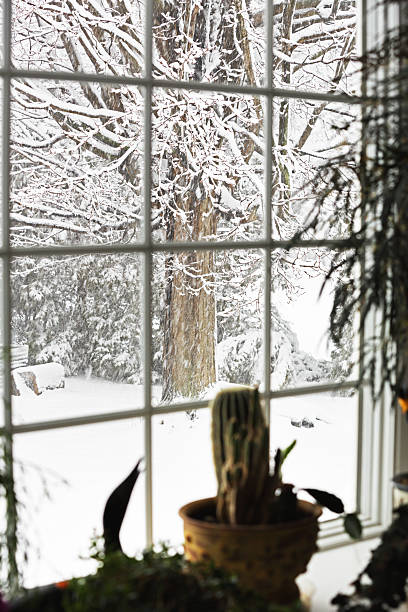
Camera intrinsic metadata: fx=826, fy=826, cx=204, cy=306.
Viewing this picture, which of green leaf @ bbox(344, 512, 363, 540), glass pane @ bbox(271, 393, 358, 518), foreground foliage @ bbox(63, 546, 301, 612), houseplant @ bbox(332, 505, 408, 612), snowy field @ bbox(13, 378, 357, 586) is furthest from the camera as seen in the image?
glass pane @ bbox(271, 393, 358, 518)

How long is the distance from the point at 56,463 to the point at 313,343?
234 centimetres

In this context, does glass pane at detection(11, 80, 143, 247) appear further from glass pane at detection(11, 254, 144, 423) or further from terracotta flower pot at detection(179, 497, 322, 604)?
terracotta flower pot at detection(179, 497, 322, 604)

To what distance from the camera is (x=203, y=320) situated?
6.64 metres

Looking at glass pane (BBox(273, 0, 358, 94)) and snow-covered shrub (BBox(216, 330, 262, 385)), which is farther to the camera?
snow-covered shrub (BBox(216, 330, 262, 385))

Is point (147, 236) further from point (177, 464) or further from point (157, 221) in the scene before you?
point (177, 464)

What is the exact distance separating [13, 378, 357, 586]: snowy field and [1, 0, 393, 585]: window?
0.06 feet

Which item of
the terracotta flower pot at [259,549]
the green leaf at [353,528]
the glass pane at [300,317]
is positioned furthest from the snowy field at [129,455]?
the terracotta flower pot at [259,549]

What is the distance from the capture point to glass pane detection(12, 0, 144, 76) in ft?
19.0

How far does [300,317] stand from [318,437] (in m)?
1.27

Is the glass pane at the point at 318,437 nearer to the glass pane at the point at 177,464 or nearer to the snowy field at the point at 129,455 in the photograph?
the snowy field at the point at 129,455

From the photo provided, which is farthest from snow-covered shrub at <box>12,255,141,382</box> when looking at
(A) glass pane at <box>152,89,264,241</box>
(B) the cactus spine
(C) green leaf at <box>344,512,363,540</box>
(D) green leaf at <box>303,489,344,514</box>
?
(B) the cactus spine

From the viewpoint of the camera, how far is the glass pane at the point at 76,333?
6.20 metres

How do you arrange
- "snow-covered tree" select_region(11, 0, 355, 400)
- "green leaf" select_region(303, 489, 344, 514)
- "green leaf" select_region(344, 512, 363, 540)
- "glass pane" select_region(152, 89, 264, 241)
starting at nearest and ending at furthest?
"green leaf" select_region(344, 512, 363, 540) < "green leaf" select_region(303, 489, 344, 514) < "snow-covered tree" select_region(11, 0, 355, 400) < "glass pane" select_region(152, 89, 264, 241)

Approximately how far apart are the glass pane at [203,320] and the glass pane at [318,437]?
2.31 ft
